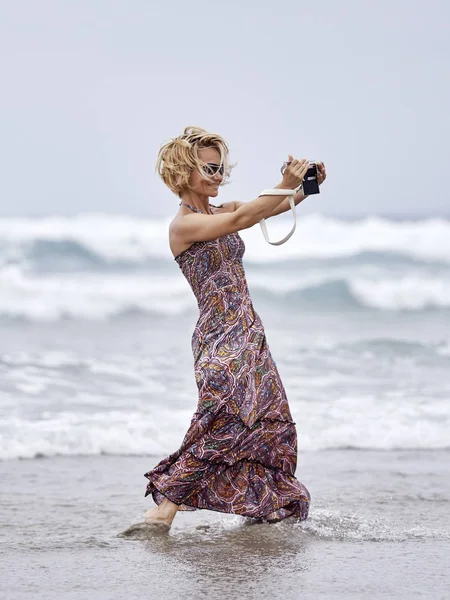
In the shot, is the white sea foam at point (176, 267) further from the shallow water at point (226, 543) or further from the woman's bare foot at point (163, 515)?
the woman's bare foot at point (163, 515)

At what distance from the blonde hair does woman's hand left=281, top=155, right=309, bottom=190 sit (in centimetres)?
34

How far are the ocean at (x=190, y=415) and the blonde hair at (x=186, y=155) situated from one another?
1476 mm

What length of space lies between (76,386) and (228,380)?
5.11 metres

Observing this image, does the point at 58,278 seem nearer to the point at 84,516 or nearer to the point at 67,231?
the point at 67,231

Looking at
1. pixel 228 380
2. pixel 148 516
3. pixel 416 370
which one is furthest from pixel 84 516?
pixel 416 370

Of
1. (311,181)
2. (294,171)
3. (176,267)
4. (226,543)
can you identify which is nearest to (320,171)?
(311,181)

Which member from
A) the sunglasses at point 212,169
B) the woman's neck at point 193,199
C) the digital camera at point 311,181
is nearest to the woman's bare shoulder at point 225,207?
the woman's neck at point 193,199

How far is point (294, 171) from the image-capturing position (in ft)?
13.7

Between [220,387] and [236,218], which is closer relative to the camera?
[236,218]

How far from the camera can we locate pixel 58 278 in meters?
A: 17.6

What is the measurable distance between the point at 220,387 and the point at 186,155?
3.13 ft

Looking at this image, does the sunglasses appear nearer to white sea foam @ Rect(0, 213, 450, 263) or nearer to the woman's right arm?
the woman's right arm

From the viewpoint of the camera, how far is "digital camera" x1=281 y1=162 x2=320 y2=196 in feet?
14.0

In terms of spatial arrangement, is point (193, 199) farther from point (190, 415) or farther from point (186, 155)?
point (190, 415)
